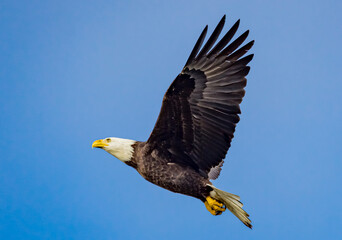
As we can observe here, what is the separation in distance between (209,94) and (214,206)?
109 cm

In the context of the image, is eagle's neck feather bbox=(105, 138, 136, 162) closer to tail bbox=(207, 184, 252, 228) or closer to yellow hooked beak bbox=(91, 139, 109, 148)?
yellow hooked beak bbox=(91, 139, 109, 148)

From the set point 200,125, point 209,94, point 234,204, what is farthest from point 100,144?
point 234,204

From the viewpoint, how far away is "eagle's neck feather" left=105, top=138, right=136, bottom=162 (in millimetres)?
5395

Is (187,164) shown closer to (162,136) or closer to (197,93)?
(162,136)

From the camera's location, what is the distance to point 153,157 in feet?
17.3

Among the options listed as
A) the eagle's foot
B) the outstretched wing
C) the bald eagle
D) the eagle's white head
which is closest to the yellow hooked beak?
the eagle's white head

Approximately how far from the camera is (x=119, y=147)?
545cm

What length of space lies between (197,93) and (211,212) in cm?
119

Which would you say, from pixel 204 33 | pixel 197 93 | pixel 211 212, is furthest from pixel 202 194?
pixel 204 33

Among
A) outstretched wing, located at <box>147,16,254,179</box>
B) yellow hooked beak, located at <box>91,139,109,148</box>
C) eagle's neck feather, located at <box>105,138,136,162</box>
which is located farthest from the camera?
yellow hooked beak, located at <box>91,139,109,148</box>

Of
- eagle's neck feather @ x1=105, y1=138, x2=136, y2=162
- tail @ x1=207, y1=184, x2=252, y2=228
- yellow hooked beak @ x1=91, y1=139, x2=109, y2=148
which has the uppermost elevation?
yellow hooked beak @ x1=91, y1=139, x2=109, y2=148

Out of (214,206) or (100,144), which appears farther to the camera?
(100,144)

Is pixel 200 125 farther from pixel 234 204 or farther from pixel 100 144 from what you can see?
pixel 100 144

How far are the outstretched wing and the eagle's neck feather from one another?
0.40 metres
